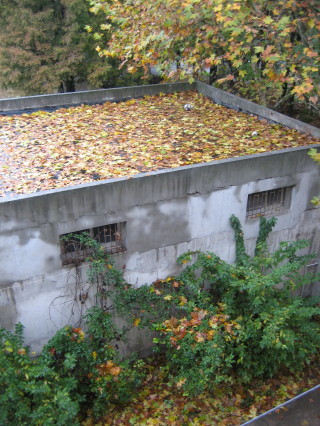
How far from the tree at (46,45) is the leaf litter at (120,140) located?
13.2ft

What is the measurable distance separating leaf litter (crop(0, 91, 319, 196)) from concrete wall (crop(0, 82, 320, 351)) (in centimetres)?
60

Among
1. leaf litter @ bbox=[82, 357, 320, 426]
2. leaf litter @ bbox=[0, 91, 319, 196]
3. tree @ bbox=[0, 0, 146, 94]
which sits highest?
tree @ bbox=[0, 0, 146, 94]

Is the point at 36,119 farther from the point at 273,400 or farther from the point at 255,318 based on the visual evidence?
the point at 273,400

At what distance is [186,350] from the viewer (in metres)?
6.95

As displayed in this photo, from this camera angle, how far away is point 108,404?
7.14 m

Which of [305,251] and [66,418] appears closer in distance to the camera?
[66,418]

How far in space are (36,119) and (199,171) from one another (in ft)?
18.4

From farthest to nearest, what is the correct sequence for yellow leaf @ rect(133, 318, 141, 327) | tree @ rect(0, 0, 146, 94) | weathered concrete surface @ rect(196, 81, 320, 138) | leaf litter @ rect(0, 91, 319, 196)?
1. tree @ rect(0, 0, 146, 94)
2. weathered concrete surface @ rect(196, 81, 320, 138)
3. leaf litter @ rect(0, 91, 319, 196)
4. yellow leaf @ rect(133, 318, 141, 327)

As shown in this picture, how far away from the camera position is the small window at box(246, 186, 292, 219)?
8.59 meters

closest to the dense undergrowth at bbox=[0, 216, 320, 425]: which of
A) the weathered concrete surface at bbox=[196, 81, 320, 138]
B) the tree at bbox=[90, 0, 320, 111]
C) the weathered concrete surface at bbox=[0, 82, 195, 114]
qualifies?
the weathered concrete surface at bbox=[196, 81, 320, 138]

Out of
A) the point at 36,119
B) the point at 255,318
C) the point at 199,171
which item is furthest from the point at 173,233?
the point at 36,119

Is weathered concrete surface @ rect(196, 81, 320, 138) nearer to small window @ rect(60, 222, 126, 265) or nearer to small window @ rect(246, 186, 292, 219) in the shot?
small window @ rect(246, 186, 292, 219)

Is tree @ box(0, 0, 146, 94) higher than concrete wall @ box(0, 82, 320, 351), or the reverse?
tree @ box(0, 0, 146, 94)

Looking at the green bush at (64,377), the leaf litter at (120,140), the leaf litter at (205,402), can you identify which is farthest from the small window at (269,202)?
the green bush at (64,377)
